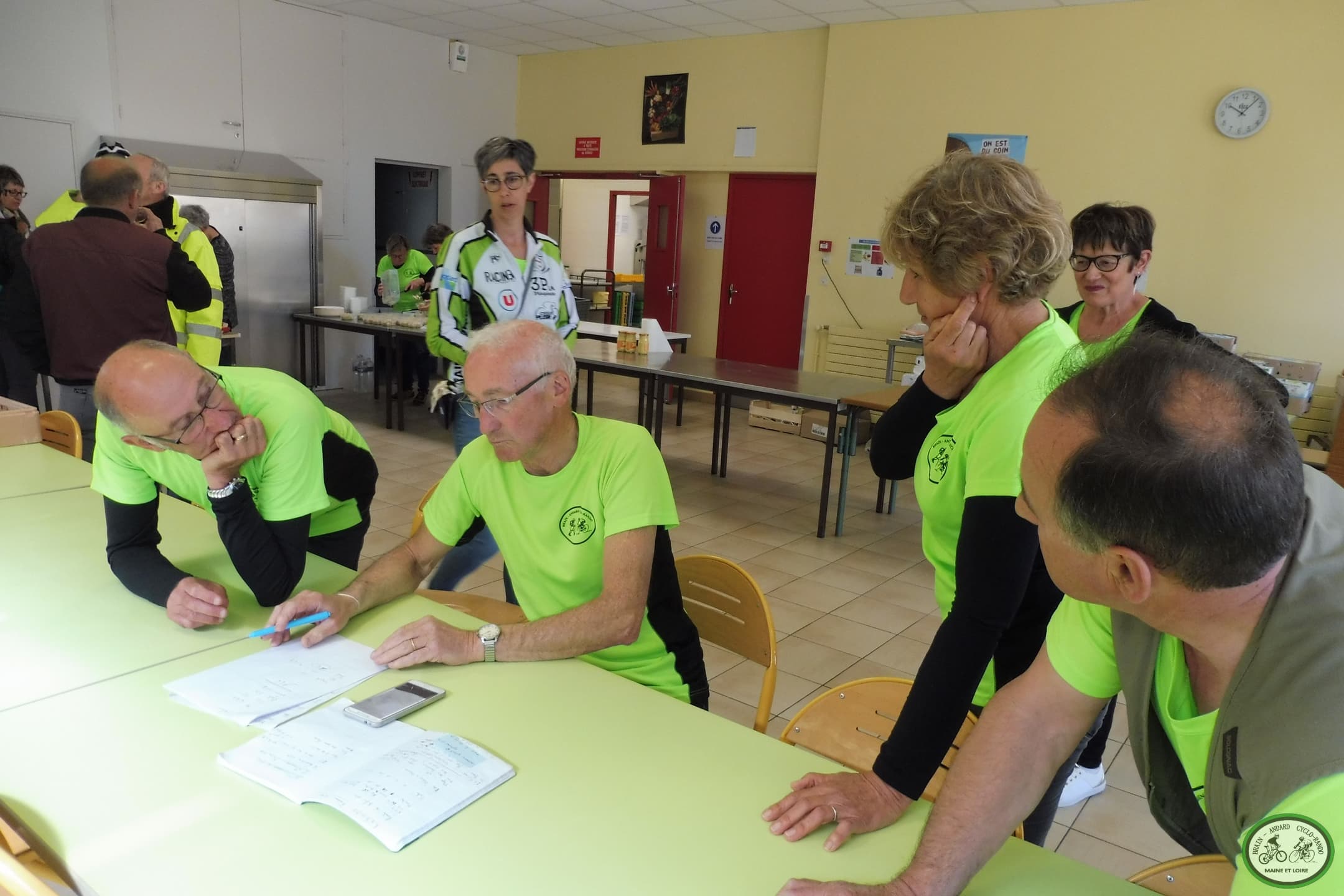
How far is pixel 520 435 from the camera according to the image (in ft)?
5.82

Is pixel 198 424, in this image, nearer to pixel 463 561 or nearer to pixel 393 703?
pixel 393 703

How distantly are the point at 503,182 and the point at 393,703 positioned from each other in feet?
7.84

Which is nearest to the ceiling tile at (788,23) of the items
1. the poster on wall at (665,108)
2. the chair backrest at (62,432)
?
the poster on wall at (665,108)

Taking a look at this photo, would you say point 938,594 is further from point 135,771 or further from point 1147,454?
point 135,771

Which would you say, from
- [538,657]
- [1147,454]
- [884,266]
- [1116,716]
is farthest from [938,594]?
[884,266]

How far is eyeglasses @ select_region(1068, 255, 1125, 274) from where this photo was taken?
274cm

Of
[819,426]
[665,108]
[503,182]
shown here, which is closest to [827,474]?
[503,182]

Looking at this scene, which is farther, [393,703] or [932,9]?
[932,9]

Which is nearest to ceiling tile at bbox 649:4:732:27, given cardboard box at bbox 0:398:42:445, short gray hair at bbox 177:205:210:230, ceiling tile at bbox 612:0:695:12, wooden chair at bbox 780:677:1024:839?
ceiling tile at bbox 612:0:695:12

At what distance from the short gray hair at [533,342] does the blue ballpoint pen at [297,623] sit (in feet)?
1.89

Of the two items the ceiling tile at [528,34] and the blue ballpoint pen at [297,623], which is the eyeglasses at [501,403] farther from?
the ceiling tile at [528,34]

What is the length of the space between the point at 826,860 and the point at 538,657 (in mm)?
670

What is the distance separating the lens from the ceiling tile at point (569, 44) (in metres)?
8.53

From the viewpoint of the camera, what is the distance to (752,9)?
23.1 feet
